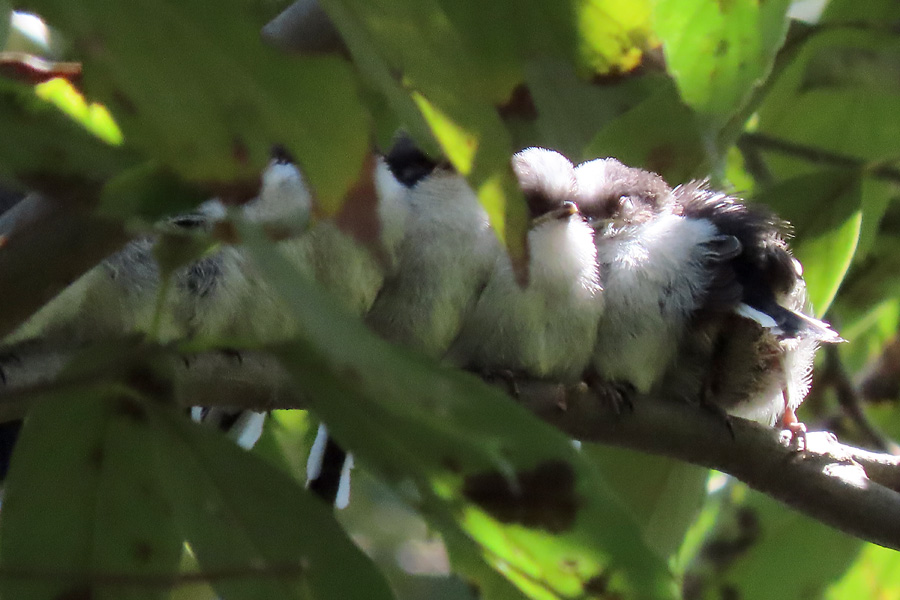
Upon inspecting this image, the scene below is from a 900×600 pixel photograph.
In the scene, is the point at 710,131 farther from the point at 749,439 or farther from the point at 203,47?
the point at 749,439

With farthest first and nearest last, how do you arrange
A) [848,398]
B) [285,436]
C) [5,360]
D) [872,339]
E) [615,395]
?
1. [872,339]
2. [848,398]
3. [285,436]
4. [615,395]
5. [5,360]

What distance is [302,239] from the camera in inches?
54.7

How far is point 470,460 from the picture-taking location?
0.64 metres

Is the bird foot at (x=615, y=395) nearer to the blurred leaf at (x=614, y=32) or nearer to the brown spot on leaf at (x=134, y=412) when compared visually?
the blurred leaf at (x=614, y=32)

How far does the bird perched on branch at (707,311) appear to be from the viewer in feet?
4.86

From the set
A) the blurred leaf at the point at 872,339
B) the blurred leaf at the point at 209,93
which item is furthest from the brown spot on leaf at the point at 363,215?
the blurred leaf at the point at 872,339

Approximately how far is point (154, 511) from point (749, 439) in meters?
0.74

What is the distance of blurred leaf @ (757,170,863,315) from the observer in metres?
1.51

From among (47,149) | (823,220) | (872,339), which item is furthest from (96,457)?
Result: (872,339)

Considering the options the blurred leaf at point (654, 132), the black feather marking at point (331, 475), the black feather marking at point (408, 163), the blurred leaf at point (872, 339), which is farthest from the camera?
the blurred leaf at point (872, 339)

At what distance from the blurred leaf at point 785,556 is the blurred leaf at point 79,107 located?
1.40m

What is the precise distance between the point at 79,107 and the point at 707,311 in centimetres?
95

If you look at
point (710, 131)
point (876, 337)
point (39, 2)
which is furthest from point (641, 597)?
point (876, 337)

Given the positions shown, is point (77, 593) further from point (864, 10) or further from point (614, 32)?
point (864, 10)
